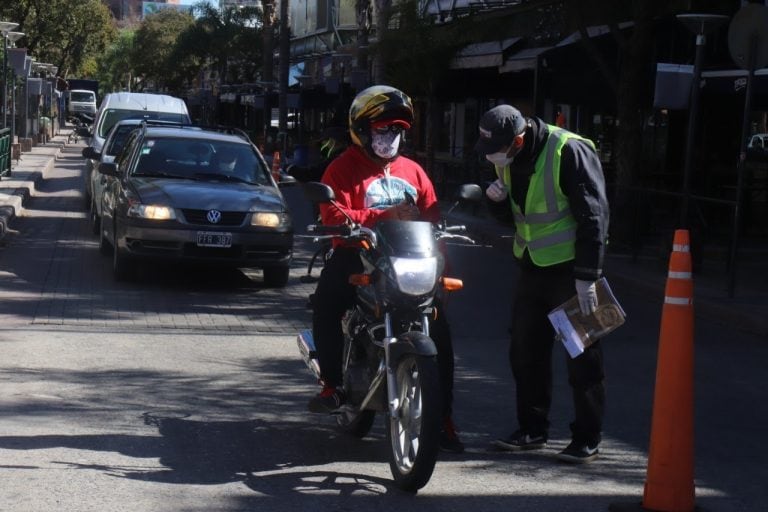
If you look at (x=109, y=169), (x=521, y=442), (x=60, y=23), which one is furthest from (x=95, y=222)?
(x=60, y=23)

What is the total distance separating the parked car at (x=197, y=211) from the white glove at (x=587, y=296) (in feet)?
22.1

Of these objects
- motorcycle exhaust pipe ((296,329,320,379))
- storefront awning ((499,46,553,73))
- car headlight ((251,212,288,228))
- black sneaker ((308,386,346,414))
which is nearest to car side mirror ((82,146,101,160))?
car headlight ((251,212,288,228))

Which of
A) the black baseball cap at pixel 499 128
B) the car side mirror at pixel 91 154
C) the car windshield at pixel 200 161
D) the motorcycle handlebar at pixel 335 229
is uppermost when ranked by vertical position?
the black baseball cap at pixel 499 128

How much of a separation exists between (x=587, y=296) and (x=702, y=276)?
9.09m

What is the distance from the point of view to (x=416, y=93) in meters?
28.2

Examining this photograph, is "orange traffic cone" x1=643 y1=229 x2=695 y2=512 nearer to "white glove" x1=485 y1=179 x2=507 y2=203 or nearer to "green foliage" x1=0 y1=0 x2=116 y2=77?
"white glove" x1=485 y1=179 x2=507 y2=203

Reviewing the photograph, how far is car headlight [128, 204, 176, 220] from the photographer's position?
1240 centimetres

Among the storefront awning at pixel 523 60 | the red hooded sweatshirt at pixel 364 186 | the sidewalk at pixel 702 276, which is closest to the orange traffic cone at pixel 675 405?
the red hooded sweatshirt at pixel 364 186

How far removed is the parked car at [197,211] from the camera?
12.4m

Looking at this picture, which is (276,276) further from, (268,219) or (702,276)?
(702,276)

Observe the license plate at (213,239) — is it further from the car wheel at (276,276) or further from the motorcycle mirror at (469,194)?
the motorcycle mirror at (469,194)

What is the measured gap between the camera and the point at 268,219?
1265cm

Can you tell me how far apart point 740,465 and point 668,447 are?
121 cm

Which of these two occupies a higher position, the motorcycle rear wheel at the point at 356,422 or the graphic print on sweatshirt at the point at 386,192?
the graphic print on sweatshirt at the point at 386,192
